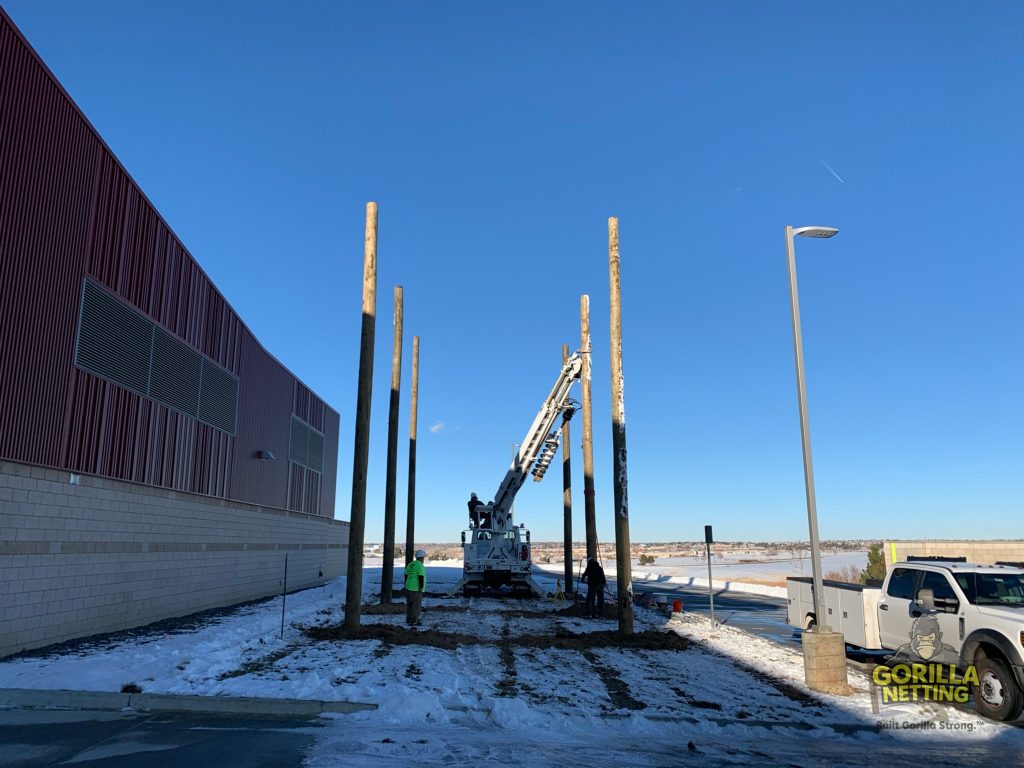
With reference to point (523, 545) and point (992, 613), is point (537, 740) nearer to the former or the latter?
point (992, 613)

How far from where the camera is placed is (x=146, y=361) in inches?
700

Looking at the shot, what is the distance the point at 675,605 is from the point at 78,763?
57.6 feet

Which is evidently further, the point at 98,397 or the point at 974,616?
the point at 98,397

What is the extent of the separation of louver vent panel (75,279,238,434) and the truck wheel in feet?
52.8

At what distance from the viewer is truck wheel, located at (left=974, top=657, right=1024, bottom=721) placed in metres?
8.66

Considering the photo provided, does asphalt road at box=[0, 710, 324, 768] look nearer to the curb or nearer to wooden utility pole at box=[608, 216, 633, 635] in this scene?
the curb

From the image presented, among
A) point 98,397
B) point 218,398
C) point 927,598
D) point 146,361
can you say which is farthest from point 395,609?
point 927,598

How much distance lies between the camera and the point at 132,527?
54.7 feet

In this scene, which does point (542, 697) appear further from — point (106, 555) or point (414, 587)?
point (106, 555)

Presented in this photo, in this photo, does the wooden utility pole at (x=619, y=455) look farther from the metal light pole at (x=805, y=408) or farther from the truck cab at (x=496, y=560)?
the truck cab at (x=496, y=560)

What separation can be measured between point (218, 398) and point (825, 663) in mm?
18966

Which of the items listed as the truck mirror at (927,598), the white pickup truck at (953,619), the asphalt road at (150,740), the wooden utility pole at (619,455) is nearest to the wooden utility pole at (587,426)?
the wooden utility pole at (619,455)

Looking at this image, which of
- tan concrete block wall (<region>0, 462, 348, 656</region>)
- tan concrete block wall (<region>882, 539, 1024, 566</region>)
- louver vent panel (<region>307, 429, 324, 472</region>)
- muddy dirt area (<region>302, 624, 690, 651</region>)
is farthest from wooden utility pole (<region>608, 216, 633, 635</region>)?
tan concrete block wall (<region>882, 539, 1024, 566</region>)

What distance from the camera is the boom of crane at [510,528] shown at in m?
27.3
